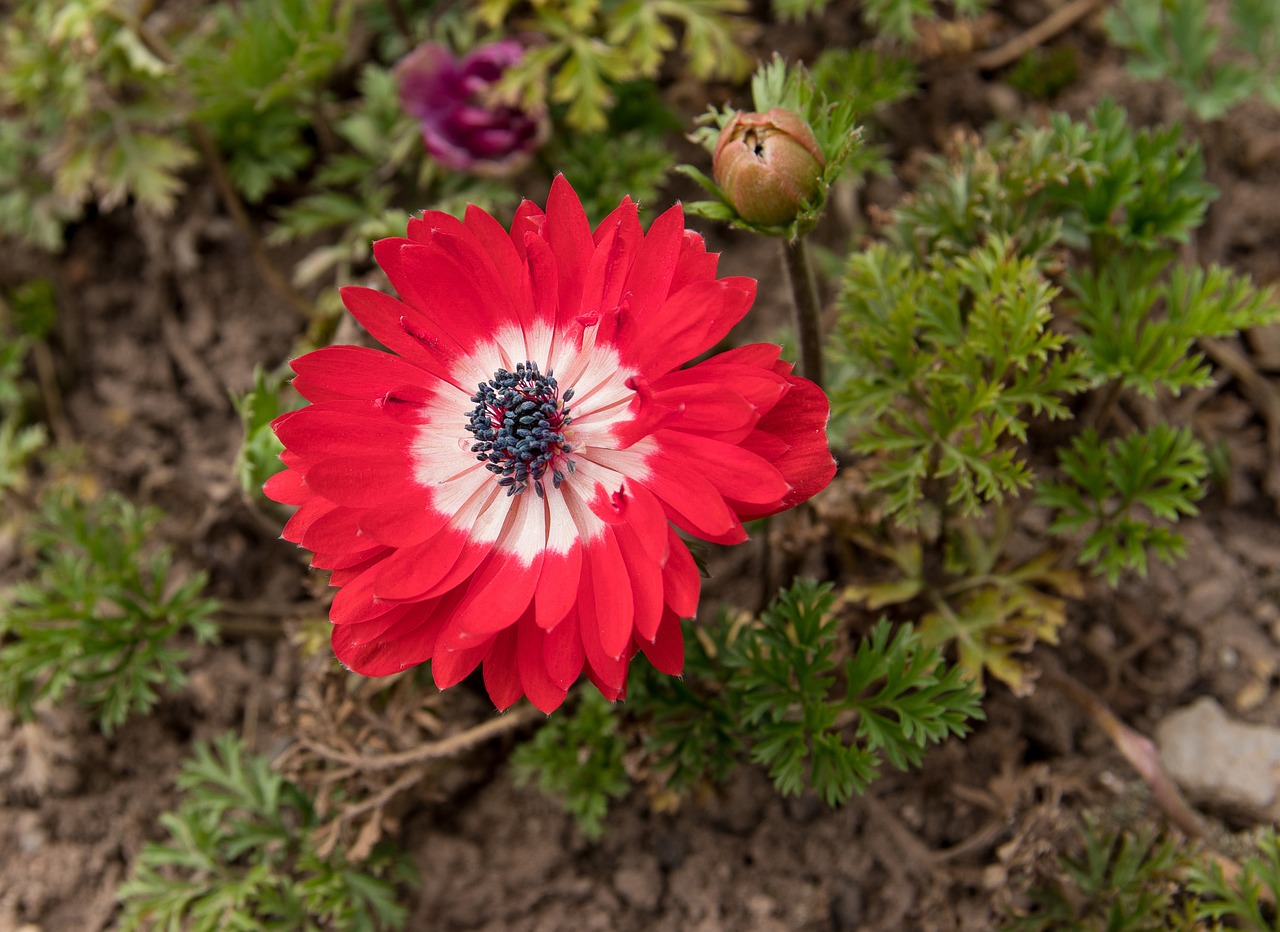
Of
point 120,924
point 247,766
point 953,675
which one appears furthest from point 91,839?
point 953,675

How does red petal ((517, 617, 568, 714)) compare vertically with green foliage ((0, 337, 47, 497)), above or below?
below

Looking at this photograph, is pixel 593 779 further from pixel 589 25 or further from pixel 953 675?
pixel 589 25

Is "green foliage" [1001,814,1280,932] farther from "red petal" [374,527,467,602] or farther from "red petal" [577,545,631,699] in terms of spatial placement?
"red petal" [374,527,467,602]

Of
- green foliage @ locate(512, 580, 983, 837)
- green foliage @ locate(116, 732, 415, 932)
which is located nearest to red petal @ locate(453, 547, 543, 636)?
green foliage @ locate(512, 580, 983, 837)

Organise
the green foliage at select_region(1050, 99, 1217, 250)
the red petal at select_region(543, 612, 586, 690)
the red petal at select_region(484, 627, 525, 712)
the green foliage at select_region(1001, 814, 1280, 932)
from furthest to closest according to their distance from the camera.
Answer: the green foliage at select_region(1050, 99, 1217, 250), the green foliage at select_region(1001, 814, 1280, 932), the red petal at select_region(484, 627, 525, 712), the red petal at select_region(543, 612, 586, 690)

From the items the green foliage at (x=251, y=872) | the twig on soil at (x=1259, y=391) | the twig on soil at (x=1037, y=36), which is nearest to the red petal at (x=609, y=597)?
the green foliage at (x=251, y=872)

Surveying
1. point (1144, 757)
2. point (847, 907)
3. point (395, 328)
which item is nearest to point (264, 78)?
point (395, 328)
